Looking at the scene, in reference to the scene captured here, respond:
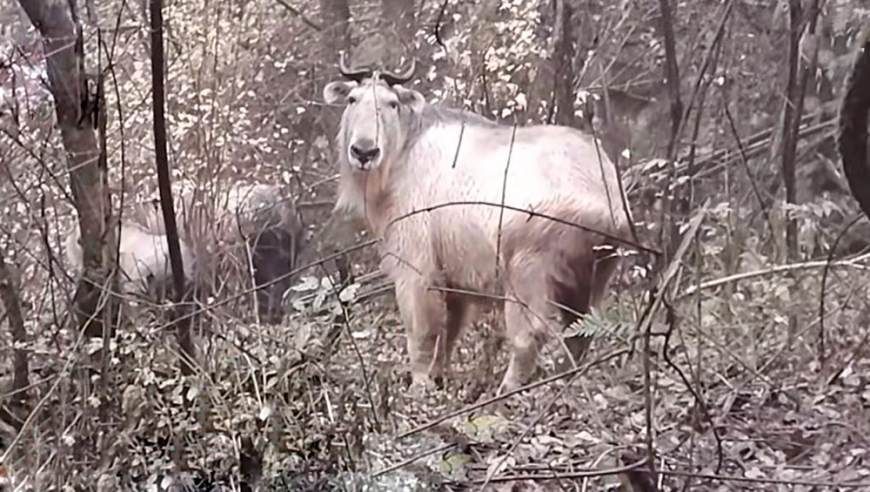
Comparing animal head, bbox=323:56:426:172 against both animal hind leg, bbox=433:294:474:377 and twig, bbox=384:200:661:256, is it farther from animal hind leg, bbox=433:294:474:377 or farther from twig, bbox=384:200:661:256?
animal hind leg, bbox=433:294:474:377

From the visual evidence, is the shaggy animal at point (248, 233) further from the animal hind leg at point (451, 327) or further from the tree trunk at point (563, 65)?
the tree trunk at point (563, 65)

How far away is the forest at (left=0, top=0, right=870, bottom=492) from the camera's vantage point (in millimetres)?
1833

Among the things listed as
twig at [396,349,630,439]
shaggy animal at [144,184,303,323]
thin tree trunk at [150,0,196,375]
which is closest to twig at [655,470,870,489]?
twig at [396,349,630,439]

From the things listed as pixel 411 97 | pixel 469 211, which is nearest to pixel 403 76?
pixel 411 97

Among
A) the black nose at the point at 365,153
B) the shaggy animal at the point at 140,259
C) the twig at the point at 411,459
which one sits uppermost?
the black nose at the point at 365,153

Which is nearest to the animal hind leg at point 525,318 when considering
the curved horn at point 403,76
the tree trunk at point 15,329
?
the curved horn at point 403,76

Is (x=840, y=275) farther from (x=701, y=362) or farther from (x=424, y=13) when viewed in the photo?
(x=424, y=13)

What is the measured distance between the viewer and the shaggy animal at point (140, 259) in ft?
6.70

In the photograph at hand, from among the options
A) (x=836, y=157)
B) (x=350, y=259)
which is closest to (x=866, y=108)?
(x=836, y=157)

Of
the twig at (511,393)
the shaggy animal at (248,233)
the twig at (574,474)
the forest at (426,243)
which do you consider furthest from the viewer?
the shaggy animal at (248,233)

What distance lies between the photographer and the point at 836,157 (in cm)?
210

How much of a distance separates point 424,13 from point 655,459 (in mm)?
1036

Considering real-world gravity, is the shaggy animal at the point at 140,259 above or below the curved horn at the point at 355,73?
below

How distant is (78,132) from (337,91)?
50cm
